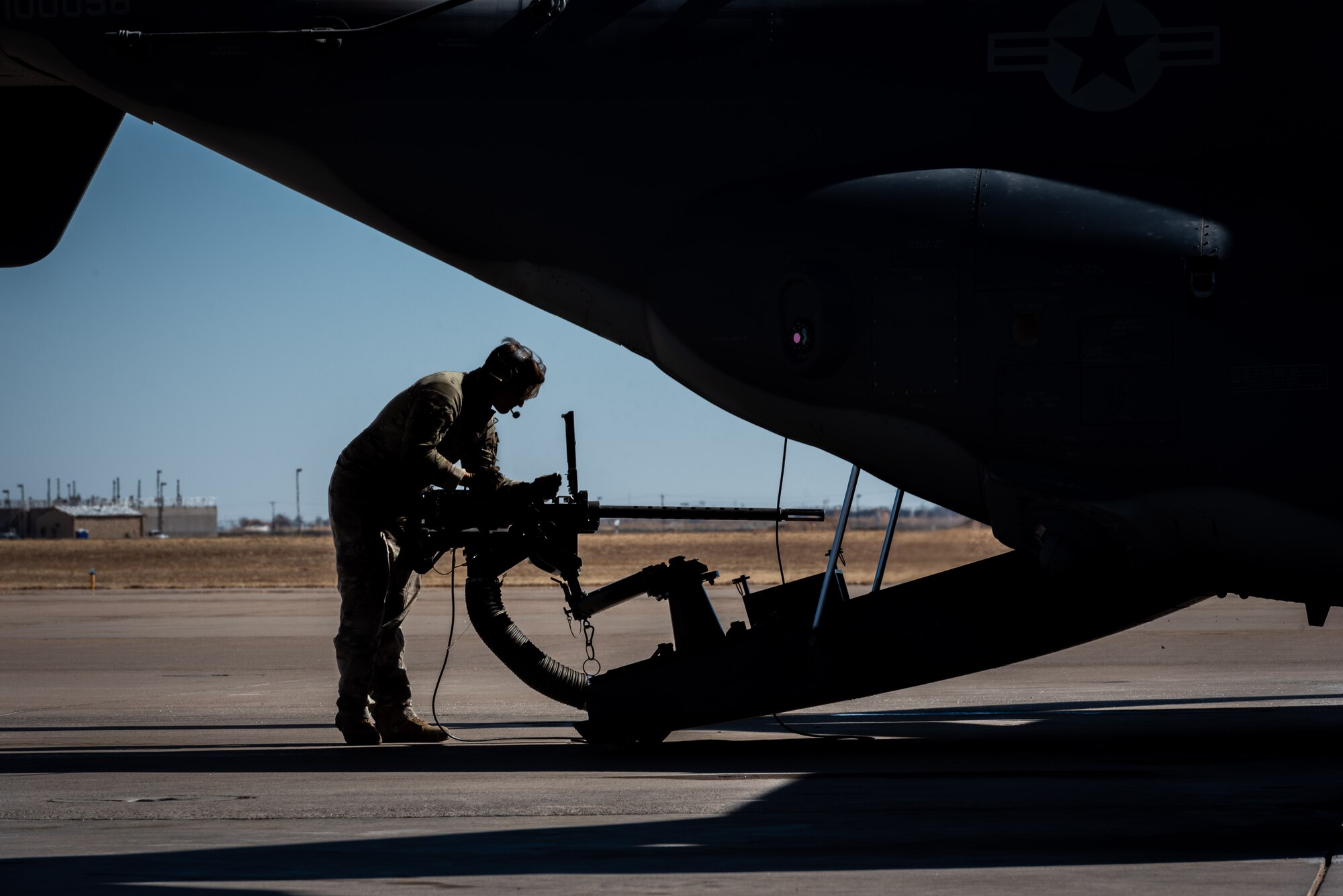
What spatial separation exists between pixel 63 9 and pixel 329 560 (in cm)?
7446

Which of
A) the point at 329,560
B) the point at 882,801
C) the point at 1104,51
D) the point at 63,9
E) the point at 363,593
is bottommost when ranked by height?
the point at 329,560

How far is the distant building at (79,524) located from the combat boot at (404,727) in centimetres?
15734

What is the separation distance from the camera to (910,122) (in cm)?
805

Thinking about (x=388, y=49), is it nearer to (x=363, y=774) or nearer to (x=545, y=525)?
(x=545, y=525)

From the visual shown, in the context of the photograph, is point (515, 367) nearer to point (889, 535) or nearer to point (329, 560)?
point (889, 535)

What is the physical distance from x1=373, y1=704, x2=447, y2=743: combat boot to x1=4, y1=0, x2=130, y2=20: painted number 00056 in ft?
15.4

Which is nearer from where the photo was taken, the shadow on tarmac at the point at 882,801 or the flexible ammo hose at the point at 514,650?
the shadow on tarmac at the point at 882,801

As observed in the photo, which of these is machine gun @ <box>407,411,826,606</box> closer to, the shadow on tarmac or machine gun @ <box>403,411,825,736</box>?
machine gun @ <box>403,411,825,736</box>

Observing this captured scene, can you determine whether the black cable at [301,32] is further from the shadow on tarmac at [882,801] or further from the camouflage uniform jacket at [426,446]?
the shadow on tarmac at [882,801]

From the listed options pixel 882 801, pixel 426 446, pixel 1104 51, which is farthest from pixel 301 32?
pixel 882 801

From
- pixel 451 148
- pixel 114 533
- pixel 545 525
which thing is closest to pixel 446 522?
pixel 545 525

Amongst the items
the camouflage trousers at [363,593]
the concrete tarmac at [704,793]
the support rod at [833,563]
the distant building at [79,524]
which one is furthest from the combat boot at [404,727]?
the distant building at [79,524]

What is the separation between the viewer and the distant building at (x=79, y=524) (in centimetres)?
15750

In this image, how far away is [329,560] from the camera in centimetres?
8094
